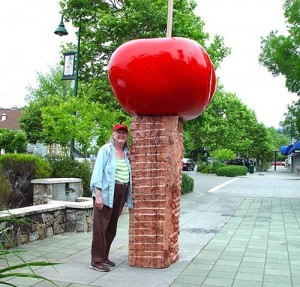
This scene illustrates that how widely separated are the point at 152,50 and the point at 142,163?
1394 mm

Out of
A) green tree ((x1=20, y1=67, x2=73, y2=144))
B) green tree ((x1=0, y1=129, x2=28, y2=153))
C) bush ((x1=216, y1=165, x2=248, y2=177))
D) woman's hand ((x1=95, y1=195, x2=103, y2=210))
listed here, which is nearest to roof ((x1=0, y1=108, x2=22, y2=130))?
green tree ((x1=20, y1=67, x2=73, y2=144))

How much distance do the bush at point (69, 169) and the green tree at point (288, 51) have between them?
786 centimetres

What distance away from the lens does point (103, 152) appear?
536 centimetres

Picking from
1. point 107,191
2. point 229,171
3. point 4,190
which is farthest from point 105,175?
point 229,171

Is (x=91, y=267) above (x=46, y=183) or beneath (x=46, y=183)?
beneath

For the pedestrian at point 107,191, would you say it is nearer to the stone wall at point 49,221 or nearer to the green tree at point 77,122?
the stone wall at point 49,221

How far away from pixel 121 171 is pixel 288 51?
12.0 m

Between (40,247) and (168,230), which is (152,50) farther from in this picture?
(40,247)

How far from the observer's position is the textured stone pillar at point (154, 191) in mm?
5488

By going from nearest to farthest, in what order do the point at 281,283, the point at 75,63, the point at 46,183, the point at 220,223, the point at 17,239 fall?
the point at 281,283 < the point at 17,239 < the point at 46,183 < the point at 220,223 < the point at 75,63

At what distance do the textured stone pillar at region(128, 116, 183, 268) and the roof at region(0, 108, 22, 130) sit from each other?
6292 centimetres

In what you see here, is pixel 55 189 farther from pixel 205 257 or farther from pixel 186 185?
pixel 186 185

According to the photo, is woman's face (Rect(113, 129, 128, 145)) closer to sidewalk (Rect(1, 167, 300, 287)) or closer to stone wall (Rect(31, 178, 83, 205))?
sidewalk (Rect(1, 167, 300, 287))

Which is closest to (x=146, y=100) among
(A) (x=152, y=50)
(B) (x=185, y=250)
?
(A) (x=152, y=50)
